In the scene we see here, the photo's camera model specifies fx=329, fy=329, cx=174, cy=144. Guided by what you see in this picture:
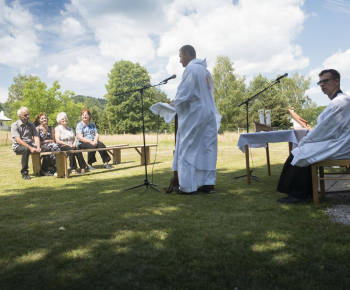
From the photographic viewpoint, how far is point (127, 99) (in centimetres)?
4759

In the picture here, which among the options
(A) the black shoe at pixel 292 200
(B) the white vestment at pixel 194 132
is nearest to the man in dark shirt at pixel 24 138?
(B) the white vestment at pixel 194 132

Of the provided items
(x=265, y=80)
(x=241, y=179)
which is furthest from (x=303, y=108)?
(x=241, y=179)

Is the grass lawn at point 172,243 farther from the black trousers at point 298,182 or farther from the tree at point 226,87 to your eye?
the tree at point 226,87

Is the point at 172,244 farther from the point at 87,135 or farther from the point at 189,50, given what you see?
the point at 87,135

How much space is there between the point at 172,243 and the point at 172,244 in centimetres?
3

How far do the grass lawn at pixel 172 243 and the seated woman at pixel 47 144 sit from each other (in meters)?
3.41

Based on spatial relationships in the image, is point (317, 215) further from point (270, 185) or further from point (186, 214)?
point (270, 185)

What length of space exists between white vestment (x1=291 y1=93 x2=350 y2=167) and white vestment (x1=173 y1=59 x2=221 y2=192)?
1576 mm

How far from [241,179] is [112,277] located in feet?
15.6

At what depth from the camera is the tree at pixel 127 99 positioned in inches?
1854

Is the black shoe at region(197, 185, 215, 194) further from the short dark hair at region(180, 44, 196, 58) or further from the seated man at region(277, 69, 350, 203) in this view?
the short dark hair at region(180, 44, 196, 58)

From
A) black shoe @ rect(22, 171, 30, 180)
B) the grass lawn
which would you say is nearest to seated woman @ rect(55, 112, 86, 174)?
black shoe @ rect(22, 171, 30, 180)

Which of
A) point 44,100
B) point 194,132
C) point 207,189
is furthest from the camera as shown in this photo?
point 44,100

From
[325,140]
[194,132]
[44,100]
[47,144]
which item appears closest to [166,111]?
[194,132]
